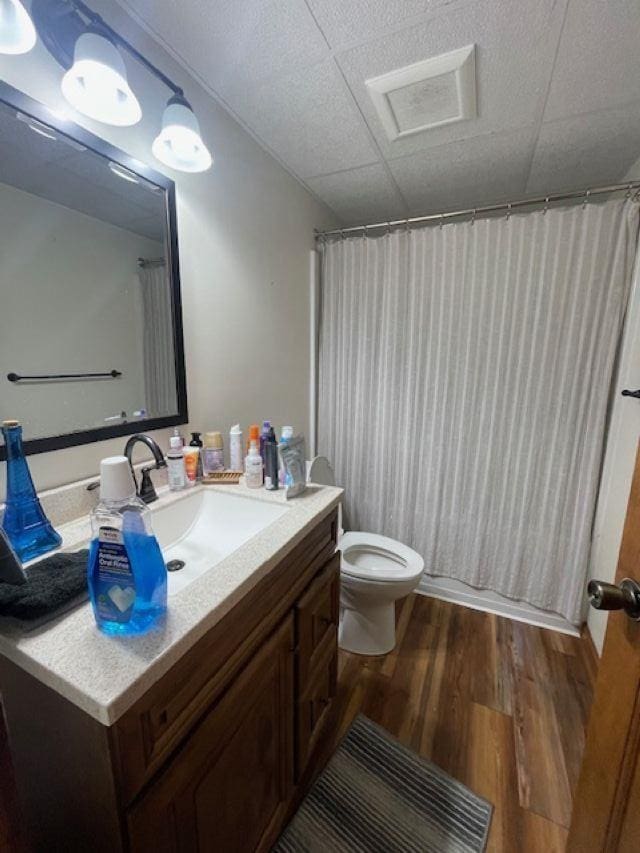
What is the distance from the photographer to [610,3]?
0.90 m

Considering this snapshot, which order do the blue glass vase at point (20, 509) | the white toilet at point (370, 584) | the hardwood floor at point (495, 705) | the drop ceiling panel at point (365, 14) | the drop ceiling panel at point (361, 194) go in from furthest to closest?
the drop ceiling panel at point (361, 194)
the white toilet at point (370, 584)
the hardwood floor at point (495, 705)
the drop ceiling panel at point (365, 14)
the blue glass vase at point (20, 509)

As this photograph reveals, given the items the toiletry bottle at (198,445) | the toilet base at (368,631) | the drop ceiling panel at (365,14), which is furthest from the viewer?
the toilet base at (368,631)

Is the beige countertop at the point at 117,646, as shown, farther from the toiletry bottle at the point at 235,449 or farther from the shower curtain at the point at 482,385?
the shower curtain at the point at 482,385

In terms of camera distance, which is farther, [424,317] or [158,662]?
[424,317]

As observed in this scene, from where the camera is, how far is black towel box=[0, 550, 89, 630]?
541 millimetres

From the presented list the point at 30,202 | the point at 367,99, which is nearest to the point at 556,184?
the point at 367,99

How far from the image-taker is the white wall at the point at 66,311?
801mm

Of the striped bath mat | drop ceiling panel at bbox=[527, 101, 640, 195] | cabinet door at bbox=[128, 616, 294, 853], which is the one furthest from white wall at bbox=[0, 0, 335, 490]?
the striped bath mat

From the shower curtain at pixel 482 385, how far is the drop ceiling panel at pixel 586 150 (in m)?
0.25

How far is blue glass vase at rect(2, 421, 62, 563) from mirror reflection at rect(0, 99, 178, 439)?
4.7 inches

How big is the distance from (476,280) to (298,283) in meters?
0.89

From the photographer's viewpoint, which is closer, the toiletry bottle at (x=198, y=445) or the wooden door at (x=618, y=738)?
the wooden door at (x=618, y=738)

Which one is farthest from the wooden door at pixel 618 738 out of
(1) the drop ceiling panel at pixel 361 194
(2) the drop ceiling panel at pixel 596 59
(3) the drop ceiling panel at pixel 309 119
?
(1) the drop ceiling panel at pixel 361 194

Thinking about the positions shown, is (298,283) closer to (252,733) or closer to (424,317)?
(424,317)
